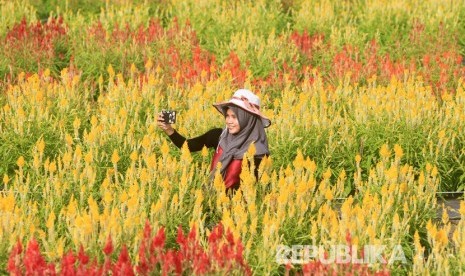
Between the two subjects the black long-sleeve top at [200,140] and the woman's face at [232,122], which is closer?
the woman's face at [232,122]

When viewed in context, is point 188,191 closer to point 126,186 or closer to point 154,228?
point 126,186

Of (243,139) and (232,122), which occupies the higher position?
(232,122)

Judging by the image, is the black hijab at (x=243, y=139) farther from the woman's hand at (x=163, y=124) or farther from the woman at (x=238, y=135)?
the woman's hand at (x=163, y=124)

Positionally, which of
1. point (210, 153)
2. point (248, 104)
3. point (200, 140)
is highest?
point (248, 104)

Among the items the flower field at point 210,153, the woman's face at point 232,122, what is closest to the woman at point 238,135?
the woman's face at point 232,122

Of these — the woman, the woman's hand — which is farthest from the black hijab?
the woman's hand

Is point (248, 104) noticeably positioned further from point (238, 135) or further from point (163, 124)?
point (163, 124)

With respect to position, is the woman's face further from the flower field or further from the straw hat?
the flower field

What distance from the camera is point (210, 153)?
22.4ft

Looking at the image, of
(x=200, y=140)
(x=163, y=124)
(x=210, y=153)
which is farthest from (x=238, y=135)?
(x=210, y=153)

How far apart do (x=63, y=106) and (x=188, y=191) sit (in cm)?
219

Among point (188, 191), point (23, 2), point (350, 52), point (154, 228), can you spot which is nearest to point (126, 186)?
point (188, 191)

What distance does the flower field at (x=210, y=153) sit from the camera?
4.63m

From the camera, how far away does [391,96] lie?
24.6 feet
